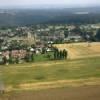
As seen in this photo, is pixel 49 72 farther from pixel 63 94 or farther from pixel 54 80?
pixel 63 94

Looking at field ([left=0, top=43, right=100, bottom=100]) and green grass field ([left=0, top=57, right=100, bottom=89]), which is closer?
field ([left=0, top=43, right=100, bottom=100])

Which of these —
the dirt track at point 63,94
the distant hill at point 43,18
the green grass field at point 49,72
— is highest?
the dirt track at point 63,94

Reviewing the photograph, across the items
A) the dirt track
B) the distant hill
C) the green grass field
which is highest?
the dirt track

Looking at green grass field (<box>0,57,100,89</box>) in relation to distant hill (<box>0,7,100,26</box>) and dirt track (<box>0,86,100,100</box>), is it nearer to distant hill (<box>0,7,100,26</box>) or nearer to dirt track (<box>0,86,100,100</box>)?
dirt track (<box>0,86,100,100</box>)

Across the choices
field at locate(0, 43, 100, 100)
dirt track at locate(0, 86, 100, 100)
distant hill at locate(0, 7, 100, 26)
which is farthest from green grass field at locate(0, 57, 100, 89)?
distant hill at locate(0, 7, 100, 26)

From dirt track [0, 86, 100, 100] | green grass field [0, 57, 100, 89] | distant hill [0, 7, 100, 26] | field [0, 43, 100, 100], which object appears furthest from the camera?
distant hill [0, 7, 100, 26]

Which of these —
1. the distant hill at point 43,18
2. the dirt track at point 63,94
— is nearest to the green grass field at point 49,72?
the dirt track at point 63,94

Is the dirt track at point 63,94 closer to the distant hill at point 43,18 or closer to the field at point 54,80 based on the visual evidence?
the field at point 54,80
